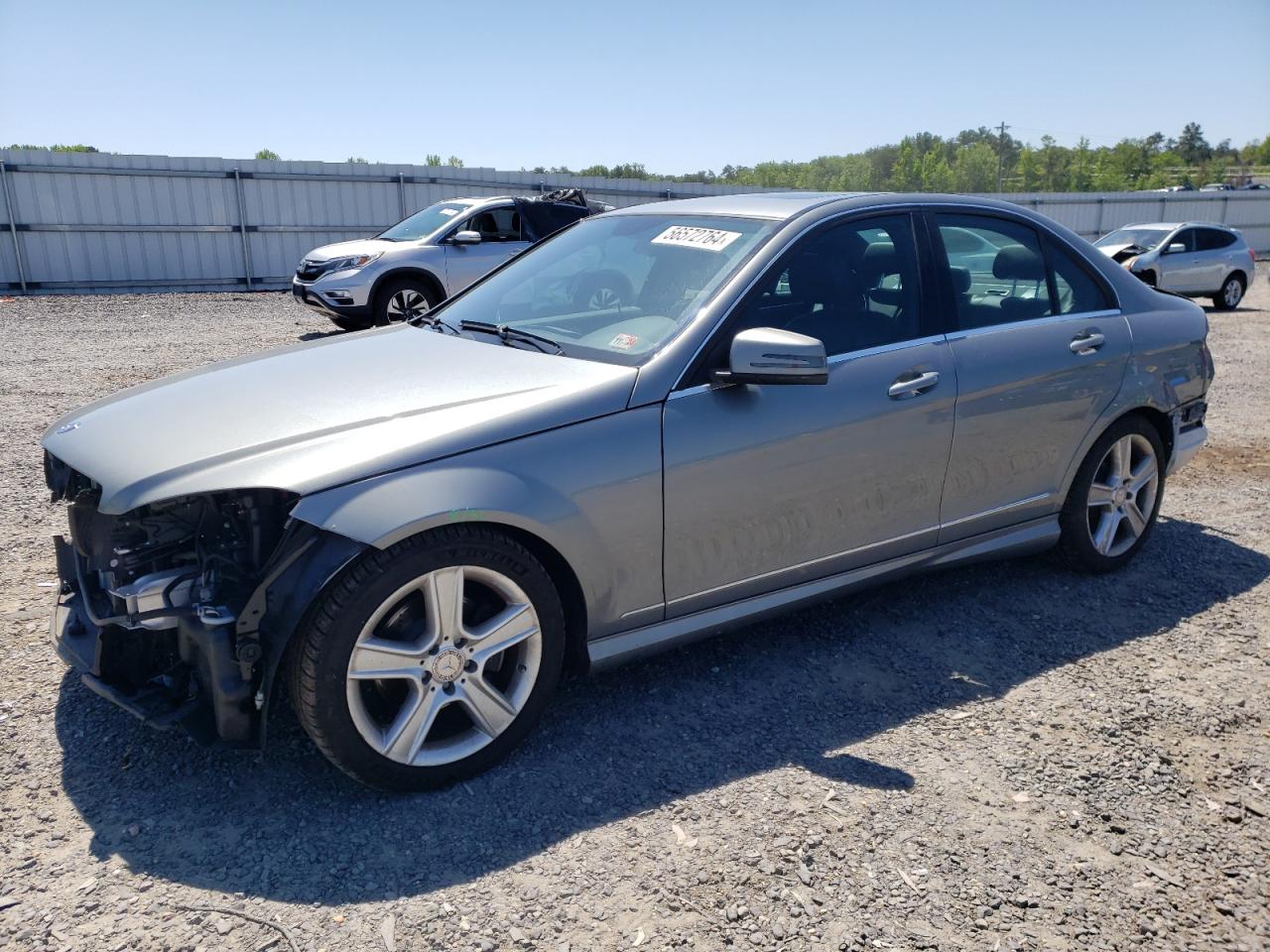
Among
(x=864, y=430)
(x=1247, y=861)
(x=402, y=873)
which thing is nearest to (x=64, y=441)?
(x=402, y=873)

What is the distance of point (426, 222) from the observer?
497 inches

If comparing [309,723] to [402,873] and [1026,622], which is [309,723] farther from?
[1026,622]

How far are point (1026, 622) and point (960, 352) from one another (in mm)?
1213

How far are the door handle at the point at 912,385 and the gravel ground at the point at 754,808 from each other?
1.02 m

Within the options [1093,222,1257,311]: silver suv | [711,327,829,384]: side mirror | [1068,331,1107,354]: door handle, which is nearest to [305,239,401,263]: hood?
[1068,331,1107,354]: door handle

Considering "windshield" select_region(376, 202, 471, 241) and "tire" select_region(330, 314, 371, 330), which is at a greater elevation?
"windshield" select_region(376, 202, 471, 241)

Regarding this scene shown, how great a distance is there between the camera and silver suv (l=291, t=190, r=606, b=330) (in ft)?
37.9

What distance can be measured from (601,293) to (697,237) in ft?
1.37

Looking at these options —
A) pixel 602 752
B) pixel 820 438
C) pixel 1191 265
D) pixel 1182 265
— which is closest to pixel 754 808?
pixel 602 752

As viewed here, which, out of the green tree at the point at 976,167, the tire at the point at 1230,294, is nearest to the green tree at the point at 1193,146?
the green tree at the point at 976,167

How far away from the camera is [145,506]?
2.70 m

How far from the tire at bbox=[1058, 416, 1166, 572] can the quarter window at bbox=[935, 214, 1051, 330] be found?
29.6 inches

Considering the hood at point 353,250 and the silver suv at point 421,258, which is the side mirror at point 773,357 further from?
the hood at point 353,250

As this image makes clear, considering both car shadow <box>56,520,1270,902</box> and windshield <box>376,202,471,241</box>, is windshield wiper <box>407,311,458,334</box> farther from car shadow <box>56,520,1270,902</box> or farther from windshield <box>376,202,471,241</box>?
windshield <box>376,202,471,241</box>
